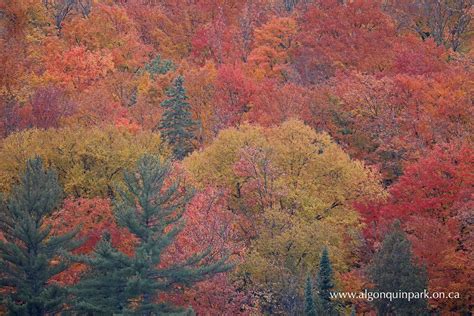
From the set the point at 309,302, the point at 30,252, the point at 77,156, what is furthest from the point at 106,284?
the point at 77,156

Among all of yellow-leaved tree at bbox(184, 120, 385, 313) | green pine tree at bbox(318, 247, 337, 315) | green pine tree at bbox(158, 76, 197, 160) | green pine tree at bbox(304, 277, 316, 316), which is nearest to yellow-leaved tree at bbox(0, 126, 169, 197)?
yellow-leaved tree at bbox(184, 120, 385, 313)

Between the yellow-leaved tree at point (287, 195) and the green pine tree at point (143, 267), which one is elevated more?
the yellow-leaved tree at point (287, 195)

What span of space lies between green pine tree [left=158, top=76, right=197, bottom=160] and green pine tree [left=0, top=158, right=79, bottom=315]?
22.9 m

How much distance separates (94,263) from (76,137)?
15985 millimetres

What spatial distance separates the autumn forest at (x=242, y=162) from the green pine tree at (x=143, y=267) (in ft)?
0.29

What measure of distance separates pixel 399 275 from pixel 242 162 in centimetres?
1271

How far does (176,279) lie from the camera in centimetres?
3184

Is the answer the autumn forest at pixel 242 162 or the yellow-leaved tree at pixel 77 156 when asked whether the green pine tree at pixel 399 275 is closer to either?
the autumn forest at pixel 242 162

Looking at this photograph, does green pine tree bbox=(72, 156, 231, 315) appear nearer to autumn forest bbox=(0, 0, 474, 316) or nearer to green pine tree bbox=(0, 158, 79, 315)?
autumn forest bbox=(0, 0, 474, 316)

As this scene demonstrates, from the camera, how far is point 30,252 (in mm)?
32594

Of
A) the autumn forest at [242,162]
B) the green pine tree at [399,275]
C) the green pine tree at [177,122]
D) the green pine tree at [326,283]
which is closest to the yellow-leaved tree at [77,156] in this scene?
the autumn forest at [242,162]

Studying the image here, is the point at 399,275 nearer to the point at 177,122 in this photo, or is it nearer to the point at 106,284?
the point at 106,284

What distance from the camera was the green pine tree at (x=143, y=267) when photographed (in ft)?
99.8

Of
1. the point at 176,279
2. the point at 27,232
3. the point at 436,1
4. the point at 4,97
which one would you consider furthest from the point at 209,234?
the point at 436,1
